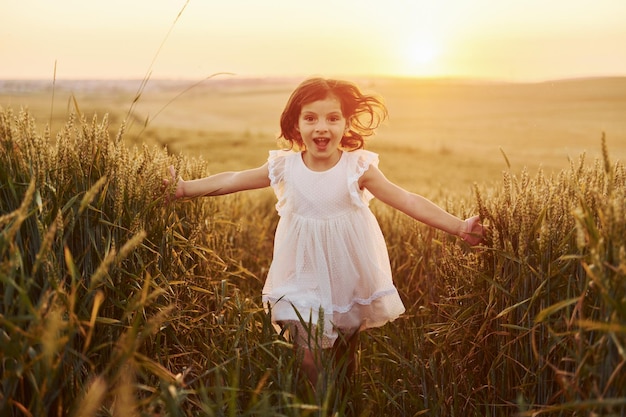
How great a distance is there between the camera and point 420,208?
3.18 meters

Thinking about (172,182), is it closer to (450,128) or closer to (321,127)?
(321,127)

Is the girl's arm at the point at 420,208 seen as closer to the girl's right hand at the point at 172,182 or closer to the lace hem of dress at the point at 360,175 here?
the lace hem of dress at the point at 360,175

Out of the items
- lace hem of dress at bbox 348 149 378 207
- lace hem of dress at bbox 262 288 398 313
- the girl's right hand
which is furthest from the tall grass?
lace hem of dress at bbox 348 149 378 207

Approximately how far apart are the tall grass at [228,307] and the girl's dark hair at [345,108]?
0.66 meters

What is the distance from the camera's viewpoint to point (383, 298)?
3.29 metres

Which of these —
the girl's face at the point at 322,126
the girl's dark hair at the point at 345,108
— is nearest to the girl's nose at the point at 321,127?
the girl's face at the point at 322,126

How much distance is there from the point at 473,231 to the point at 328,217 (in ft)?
2.20

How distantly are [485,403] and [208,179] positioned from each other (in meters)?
1.61

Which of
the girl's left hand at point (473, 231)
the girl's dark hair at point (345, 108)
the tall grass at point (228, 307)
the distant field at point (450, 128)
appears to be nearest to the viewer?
the tall grass at point (228, 307)

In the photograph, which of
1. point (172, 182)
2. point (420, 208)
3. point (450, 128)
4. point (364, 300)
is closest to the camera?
point (172, 182)

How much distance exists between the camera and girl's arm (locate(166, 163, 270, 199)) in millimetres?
3307

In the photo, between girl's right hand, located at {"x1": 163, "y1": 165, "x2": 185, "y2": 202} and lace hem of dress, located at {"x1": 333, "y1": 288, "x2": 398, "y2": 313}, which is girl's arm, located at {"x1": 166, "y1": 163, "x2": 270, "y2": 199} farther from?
lace hem of dress, located at {"x1": 333, "y1": 288, "x2": 398, "y2": 313}

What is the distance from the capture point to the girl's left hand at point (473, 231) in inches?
118

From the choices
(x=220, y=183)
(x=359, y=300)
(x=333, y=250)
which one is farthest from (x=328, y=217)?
(x=220, y=183)
